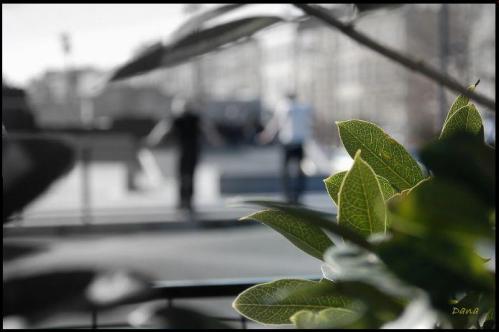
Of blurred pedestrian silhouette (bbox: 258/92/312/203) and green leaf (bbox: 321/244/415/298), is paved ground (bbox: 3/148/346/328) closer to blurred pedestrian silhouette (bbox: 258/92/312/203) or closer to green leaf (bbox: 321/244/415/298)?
blurred pedestrian silhouette (bbox: 258/92/312/203)

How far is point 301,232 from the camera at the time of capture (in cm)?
52

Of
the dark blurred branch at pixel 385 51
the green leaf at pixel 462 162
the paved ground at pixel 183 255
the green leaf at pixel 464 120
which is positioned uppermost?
the dark blurred branch at pixel 385 51

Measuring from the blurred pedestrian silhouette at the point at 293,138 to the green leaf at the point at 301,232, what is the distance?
393 inches

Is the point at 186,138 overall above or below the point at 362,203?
below

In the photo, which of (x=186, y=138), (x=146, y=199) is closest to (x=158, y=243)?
(x=186, y=138)

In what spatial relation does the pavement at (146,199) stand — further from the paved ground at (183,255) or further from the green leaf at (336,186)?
the green leaf at (336,186)

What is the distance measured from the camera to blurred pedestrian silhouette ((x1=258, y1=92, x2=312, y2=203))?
10577 millimetres

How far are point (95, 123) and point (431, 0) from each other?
35532 mm

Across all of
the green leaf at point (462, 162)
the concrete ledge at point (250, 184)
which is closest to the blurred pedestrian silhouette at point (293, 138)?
the concrete ledge at point (250, 184)

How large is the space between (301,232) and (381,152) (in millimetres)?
88

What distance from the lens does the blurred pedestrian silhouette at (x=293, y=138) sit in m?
10.6

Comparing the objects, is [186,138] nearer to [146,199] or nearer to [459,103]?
[146,199]
